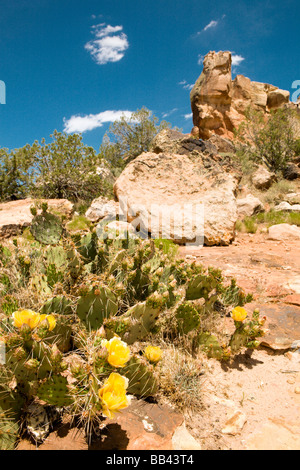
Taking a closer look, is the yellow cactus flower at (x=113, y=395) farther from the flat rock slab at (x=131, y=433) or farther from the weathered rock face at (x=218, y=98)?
the weathered rock face at (x=218, y=98)

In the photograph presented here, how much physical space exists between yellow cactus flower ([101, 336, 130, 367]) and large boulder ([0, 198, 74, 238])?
11.6 ft

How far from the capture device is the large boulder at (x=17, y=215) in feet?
17.6

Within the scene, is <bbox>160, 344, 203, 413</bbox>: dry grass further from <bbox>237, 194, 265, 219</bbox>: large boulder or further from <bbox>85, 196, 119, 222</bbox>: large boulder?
<bbox>237, 194, 265, 219</bbox>: large boulder

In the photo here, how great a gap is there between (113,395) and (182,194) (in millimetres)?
5898

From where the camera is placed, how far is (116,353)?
121 centimetres

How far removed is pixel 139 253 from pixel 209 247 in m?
3.62

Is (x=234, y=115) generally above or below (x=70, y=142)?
above

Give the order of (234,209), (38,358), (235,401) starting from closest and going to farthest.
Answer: (38,358) → (235,401) → (234,209)

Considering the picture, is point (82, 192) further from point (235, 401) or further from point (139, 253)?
point (235, 401)

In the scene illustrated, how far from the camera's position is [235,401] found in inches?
69.8

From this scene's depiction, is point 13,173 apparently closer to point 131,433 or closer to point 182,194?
point 182,194

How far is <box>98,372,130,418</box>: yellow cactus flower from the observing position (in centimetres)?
111

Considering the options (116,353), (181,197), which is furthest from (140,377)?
(181,197)
